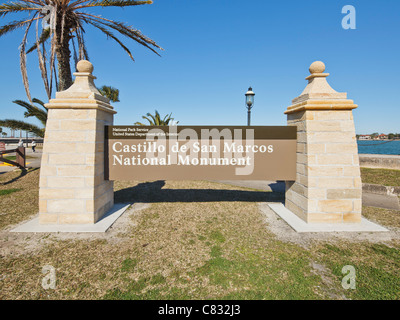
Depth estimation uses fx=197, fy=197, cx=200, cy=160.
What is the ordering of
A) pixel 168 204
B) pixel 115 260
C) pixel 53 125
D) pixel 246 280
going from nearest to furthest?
pixel 246 280 < pixel 115 260 < pixel 53 125 < pixel 168 204

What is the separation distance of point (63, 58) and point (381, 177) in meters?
14.9

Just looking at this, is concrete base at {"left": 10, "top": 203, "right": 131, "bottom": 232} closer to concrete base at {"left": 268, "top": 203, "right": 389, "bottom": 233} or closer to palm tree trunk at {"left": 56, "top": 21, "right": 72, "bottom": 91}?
concrete base at {"left": 268, "top": 203, "right": 389, "bottom": 233}

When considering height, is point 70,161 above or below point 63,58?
below

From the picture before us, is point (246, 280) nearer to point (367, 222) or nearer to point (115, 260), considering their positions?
point (115, 260)

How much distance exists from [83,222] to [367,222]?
22.2 ft

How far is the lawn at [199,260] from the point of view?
257cm

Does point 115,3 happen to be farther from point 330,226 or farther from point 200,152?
point 330,226

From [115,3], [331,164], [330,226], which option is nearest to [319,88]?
[331,164]

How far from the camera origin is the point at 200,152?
5.27 metres

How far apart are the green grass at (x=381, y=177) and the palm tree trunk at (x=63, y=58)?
13.8 metres

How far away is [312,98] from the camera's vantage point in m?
4.68

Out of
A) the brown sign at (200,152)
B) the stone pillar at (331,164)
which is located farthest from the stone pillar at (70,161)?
the stone pillar at (331,164)

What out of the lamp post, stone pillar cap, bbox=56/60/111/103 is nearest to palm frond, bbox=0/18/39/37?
stone pillar cap, bbox=56/60/111/103
